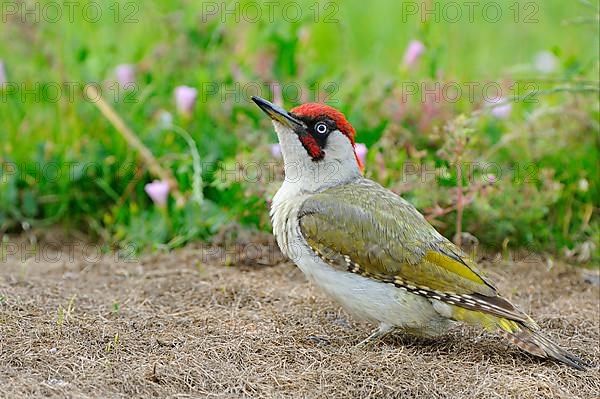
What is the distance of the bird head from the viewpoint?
171 inches

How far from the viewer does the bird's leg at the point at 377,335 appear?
4086 mm

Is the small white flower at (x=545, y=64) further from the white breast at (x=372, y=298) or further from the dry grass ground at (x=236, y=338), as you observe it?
the white breast at (x=372, y=298)

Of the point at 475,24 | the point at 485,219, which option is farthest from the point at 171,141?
the point at 475,24

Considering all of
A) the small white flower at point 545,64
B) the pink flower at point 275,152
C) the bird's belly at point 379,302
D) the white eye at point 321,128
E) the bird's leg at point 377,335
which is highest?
the white eye at point 321,128

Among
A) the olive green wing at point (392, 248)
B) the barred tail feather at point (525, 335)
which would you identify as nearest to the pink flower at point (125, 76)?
the olive green wing at point (392, 248)

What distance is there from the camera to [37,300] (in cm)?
438

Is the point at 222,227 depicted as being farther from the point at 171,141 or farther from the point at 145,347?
the point at 145,347

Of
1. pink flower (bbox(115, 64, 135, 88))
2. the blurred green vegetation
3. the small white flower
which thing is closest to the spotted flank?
the blurred green vegetation

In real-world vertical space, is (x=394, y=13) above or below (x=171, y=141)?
above

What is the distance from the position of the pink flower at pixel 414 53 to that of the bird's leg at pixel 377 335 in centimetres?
249

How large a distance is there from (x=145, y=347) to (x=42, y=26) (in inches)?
131

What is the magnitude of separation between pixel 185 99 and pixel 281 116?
1.72 metres

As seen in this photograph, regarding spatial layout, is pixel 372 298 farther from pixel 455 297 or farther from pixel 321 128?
pixel 321 128

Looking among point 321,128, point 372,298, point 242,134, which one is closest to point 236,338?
point 372,298
